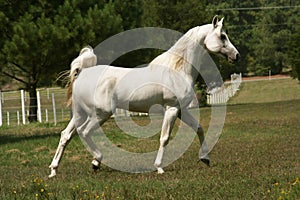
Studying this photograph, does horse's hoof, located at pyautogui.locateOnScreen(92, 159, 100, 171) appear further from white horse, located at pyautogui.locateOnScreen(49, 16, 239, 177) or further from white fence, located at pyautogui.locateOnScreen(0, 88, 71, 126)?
white fence, located at pyautogui.locateOnScreen(0, 88, 71, 126)

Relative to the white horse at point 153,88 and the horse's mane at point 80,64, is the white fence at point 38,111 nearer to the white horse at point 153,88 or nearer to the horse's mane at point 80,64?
the horse's mane at point 80,64

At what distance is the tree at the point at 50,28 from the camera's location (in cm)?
2388

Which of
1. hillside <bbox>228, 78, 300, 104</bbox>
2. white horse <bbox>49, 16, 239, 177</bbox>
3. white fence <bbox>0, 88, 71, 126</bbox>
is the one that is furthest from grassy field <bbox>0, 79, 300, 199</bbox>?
hillside <bbox>228, 78, 300, 104</bbox>

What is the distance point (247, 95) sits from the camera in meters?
61.1

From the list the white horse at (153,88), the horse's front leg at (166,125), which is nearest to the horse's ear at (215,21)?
the white horse at (153,88)

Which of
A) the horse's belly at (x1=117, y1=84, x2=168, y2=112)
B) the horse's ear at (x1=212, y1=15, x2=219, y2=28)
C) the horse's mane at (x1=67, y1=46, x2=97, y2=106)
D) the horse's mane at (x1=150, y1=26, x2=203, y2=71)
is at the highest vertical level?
the horse's ear at (x1=212, y1=15, x2=219, y2=28)

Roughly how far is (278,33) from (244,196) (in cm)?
8061

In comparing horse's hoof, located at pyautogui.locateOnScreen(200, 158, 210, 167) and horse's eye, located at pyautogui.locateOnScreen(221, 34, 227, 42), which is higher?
horse's eye, located at pyautogui.locateOnScreen(221, 34, 227, 42)

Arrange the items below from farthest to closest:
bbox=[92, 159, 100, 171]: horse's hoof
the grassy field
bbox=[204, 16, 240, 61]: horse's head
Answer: bbox=[92, 159, 100, 171]: horse's hoof, bbox=[204, 16, 240, 61]: horse's head, the grassy field

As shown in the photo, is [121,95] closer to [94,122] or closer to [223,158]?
[94,122]

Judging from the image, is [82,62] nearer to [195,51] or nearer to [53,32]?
[195,51]

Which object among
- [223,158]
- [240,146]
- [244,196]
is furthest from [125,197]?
[240,146]

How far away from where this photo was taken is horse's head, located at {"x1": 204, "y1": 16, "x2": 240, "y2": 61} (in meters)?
9.78

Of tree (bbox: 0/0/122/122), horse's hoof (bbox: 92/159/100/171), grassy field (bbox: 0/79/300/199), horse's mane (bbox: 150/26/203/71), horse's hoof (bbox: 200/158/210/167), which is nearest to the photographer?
grassy field (bbox: 0/79/300/199)
